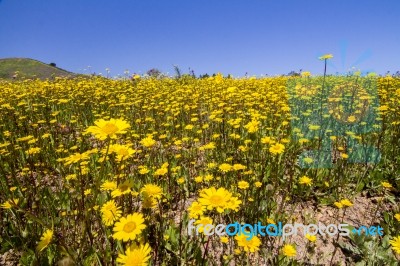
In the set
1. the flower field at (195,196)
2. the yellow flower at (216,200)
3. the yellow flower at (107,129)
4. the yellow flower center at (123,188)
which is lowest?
the flower field at (195,196)

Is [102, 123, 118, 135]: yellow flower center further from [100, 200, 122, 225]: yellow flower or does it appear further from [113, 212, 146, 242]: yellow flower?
[100, 200, 122, 225]: yellow flower

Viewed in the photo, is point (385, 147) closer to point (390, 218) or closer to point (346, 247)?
point (390, 218)

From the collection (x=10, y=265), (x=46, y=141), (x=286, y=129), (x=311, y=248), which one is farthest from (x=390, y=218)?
(x=46, y=141)

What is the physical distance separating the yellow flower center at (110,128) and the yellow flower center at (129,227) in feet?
2.08

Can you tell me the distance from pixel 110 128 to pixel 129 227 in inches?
26.2

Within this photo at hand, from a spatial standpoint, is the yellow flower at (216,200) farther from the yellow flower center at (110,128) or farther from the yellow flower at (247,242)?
the yellow flower center at (110,128)

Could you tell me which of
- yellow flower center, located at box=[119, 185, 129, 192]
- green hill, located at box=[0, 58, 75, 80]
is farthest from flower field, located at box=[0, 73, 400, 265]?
green hill, located at box=[0, 58, 75, 80]

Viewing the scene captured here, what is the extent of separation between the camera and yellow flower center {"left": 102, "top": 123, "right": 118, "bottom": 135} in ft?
6.05

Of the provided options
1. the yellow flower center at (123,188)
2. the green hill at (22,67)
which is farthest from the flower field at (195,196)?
the green hill at (22,67)

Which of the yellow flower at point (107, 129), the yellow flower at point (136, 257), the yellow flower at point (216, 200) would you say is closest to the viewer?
the yellow flower at point (136, 257)

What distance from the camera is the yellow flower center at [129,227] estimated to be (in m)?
1.94

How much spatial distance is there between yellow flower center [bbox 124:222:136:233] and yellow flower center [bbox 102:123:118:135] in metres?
0.63

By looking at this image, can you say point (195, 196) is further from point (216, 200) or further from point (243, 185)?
point (216, 200)

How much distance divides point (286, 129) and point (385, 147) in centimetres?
188
